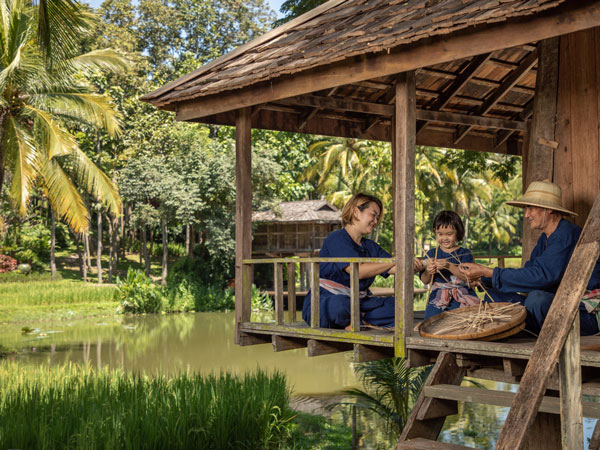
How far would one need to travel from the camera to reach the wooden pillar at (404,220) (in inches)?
204

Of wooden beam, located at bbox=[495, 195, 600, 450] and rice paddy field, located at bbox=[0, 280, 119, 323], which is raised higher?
wooden beam, located at bbox=[495, 195, 600, 450]

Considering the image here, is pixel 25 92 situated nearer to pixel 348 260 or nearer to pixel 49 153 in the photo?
pixel 49 153

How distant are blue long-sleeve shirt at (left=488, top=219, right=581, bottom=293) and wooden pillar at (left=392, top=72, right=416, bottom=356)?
0.62 m

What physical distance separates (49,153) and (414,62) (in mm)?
13111

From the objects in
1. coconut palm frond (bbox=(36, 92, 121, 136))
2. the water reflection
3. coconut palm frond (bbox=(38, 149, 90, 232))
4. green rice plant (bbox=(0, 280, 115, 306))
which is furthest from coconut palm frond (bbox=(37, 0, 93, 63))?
green rice plant (bbox=(0, 280, 115, 306))

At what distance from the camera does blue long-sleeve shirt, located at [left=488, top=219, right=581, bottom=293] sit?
188 inches

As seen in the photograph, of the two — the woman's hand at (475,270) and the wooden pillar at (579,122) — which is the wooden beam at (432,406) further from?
the wooden pillar at (579,122)

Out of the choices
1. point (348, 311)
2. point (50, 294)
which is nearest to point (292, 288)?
point (348, 311)

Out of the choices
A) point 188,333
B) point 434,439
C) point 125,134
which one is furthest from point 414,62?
point 125,134

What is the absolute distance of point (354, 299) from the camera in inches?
216

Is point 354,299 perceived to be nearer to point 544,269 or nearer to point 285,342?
point 285,342

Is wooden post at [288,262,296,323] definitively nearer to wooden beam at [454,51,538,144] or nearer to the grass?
wooden beam at [454,51,538,144]

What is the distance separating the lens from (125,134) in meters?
30.7

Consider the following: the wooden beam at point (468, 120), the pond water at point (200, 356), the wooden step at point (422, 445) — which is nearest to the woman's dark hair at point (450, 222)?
the wooden step at point (422, 445)
